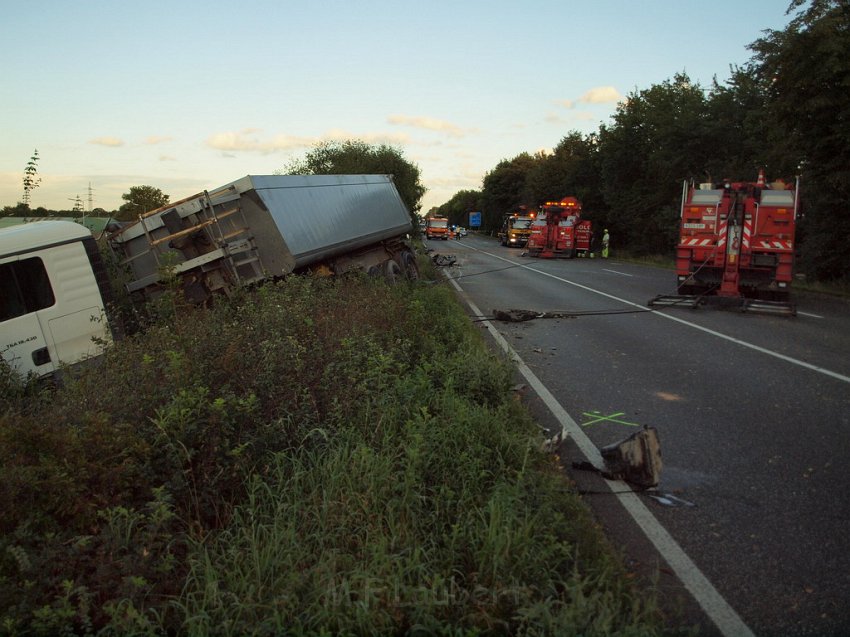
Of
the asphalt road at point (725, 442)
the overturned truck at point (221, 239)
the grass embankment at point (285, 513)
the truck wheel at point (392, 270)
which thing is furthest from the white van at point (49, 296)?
the truck wheel at point (392, 270)

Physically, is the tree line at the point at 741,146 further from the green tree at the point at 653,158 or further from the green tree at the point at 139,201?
the green tree at the point at 139,201

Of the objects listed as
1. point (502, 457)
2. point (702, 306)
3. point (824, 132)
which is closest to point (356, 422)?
point (502, 457)

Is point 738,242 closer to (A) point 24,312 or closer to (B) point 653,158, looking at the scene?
(A) point 24,312

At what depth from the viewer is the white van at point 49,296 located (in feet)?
24.7

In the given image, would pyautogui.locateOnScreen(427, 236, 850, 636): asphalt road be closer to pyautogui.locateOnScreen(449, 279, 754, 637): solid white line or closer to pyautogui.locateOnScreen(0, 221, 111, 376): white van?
pyautogui.locateOnScreen(449, 279, 754, 637): solid white line

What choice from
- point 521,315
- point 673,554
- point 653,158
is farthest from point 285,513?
point 653,158

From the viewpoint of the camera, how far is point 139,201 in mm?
39406

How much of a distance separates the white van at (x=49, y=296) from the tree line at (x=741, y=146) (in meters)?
14.3

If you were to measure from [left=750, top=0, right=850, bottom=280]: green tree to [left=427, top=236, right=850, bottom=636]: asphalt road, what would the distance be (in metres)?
6.48

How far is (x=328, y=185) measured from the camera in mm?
14484

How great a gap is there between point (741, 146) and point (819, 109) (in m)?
17.6

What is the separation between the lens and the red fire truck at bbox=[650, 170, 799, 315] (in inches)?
568

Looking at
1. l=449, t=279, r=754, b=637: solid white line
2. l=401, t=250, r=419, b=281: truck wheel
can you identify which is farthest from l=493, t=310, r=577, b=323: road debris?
l=449, t=279, r=754, b=637: solid white line

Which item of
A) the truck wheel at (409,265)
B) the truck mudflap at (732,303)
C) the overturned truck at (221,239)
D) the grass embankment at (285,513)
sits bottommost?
the truck mudflap at (732,303)
